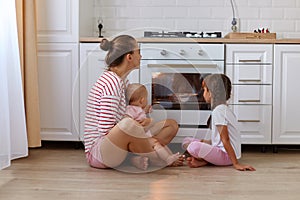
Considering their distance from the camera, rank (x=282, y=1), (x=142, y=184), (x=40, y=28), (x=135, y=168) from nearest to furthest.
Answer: (x=142, y=184) → (x=135, y=168) → (x=40, y=28) → (x=282, y=1)

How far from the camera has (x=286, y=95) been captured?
342 centimetres

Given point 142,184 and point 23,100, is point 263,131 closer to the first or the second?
point 142,184

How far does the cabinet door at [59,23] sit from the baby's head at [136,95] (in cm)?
60

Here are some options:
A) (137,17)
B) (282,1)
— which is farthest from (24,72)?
(282,1)

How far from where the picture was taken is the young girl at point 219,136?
3.00 m

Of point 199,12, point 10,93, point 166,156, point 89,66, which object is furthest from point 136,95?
point 199,12

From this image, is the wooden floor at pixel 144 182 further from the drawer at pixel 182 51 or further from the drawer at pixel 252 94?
the drawer at pixel 182 51

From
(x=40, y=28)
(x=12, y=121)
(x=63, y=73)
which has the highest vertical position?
(x=40, y=28)

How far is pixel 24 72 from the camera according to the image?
3.23m

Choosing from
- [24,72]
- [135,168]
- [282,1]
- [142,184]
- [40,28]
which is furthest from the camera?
[282,1]

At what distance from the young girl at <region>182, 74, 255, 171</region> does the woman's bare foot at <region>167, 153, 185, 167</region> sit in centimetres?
5

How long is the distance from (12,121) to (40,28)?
0.77 metres

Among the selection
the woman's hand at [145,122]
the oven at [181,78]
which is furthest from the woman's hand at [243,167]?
the woman's hand at [145,122]

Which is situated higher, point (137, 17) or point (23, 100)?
point (137, 17)
